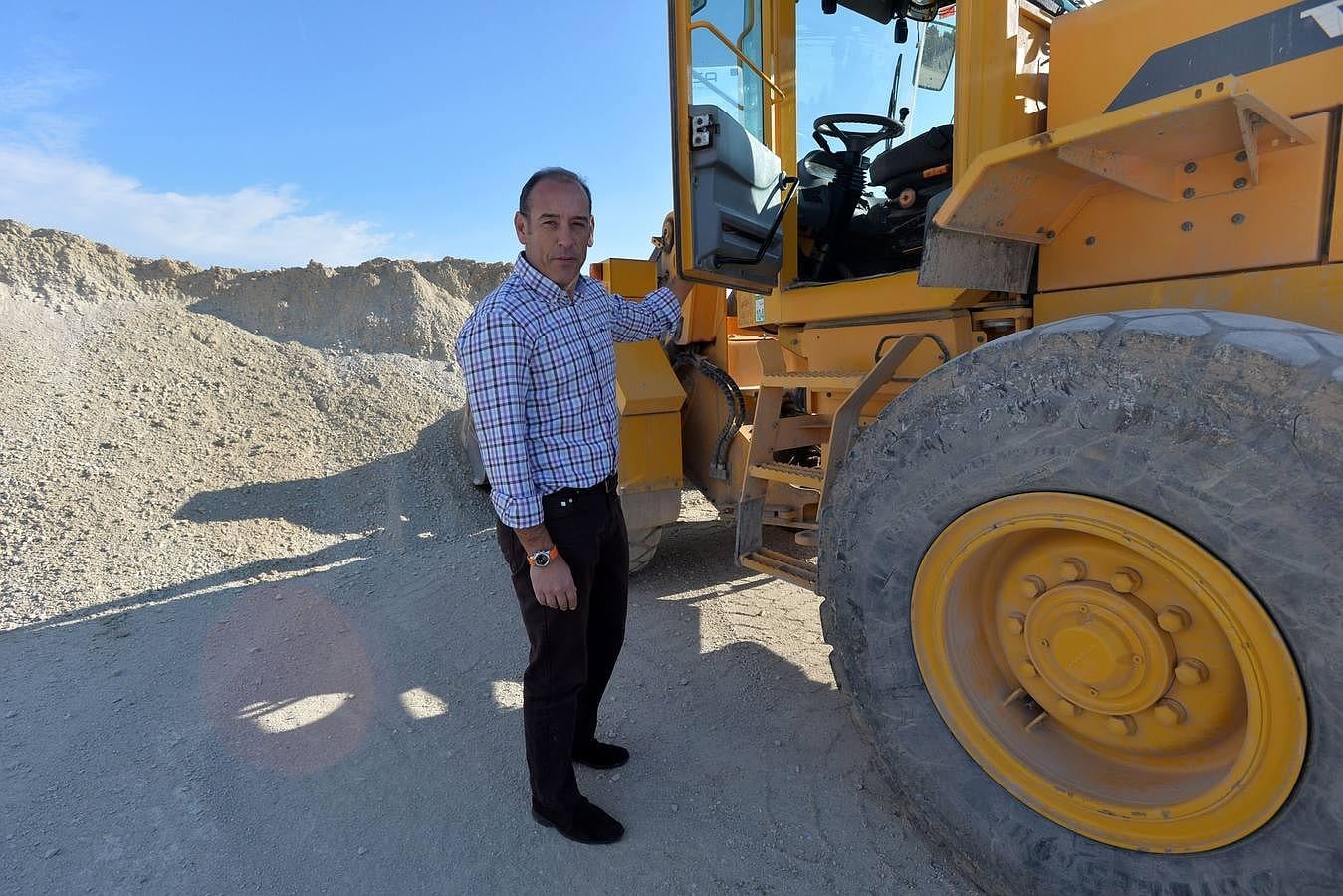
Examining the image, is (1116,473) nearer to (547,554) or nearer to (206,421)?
(547,554)

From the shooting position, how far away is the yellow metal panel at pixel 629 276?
4.24 m

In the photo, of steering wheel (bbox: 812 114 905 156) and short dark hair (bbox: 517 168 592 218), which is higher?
steering wheel (bbox: 812 114 905 156)

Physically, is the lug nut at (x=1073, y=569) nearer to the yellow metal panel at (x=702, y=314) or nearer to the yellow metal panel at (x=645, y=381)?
the yellow metal panel at (x=645, y=381)

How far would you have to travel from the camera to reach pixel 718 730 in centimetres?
287

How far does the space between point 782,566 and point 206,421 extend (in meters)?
6.61

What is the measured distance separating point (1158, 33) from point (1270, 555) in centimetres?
149

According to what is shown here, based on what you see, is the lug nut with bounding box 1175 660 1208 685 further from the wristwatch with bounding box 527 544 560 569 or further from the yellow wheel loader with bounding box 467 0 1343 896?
the wristwatch with bounding box 527 544 560 569

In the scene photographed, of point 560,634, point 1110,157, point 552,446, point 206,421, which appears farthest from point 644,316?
point 206,421

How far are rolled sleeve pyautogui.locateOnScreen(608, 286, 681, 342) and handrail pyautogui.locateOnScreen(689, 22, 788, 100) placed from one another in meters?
1.11

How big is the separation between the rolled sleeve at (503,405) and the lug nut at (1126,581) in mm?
1383

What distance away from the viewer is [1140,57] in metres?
2.10

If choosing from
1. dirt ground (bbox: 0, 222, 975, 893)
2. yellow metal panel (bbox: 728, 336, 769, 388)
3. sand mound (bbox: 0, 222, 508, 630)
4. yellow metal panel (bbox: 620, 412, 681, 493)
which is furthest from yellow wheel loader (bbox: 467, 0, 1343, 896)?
sand mound (bbox: 0, 222, 508, 630)

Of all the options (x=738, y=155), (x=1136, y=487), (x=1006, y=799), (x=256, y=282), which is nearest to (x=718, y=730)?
(x=1006, y=799)

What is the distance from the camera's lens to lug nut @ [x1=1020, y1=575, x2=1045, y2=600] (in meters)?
1.82
